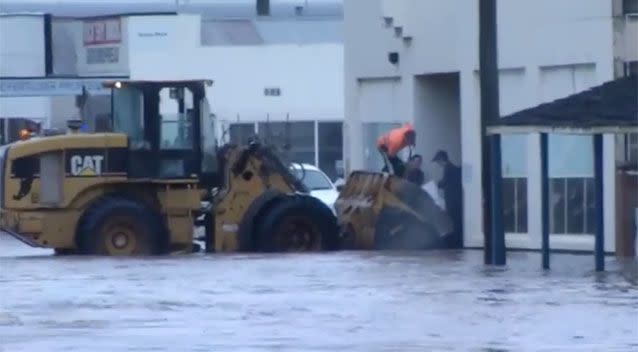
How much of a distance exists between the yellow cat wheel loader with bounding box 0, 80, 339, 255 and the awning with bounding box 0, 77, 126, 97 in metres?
15.4

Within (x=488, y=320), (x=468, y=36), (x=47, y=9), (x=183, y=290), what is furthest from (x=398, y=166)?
(x=47, y=9)

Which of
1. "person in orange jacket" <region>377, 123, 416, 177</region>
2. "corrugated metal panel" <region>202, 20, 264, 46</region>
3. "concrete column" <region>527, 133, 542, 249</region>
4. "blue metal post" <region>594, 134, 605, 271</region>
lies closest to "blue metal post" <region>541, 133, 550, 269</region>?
"blue metal post" <region>594, 134, 605, 271</region>

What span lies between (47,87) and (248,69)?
9.80 meters

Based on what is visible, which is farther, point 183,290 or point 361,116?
point 361,116

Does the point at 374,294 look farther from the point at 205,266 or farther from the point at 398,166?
the point at 398,166

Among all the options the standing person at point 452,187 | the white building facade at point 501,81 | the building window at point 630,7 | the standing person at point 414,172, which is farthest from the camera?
the standing person at point 452,187

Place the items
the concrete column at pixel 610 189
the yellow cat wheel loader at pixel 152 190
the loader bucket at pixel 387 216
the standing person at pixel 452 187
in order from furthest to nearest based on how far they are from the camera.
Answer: the standing person at pixel 452 187
the loader bucket at pixel 387 216
the yellow cat wheel loader at pixel 152 190
the concrete column at pixel 610 189

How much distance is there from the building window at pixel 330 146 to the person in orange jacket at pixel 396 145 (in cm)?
2182

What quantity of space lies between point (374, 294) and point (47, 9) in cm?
4813

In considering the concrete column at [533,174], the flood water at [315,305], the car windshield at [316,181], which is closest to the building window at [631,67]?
the concrete column at [533,174]

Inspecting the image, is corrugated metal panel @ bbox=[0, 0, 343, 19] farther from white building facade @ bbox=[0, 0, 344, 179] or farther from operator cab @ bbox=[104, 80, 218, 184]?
operator cab @ bbox=[104, 80, 218, 184]

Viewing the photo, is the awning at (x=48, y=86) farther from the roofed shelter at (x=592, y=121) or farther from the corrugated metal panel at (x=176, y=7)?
the roofed shelter at (x=592, y=121)

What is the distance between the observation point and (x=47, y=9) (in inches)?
2687

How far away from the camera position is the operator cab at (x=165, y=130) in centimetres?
3138
